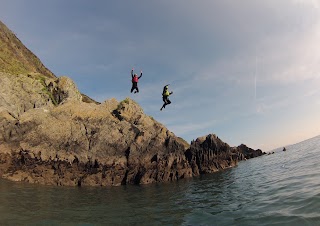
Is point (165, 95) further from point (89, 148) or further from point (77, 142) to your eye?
point (77, 142)

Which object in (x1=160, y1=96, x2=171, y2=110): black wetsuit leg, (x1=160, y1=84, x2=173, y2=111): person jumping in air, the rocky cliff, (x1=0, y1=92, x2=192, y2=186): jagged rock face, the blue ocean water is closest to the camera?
the blue ocean water

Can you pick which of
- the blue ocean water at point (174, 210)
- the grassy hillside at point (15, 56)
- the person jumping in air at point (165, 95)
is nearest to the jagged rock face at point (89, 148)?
the blue ocean water at point (174, 210)

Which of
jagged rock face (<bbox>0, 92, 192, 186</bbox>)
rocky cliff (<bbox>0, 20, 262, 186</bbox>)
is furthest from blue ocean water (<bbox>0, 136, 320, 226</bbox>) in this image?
rocky cliff (<bbox>0, 20, 262, 186</bbox>)

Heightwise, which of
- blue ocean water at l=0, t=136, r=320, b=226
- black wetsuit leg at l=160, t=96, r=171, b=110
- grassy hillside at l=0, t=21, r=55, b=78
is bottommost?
blue ocean water at l=0, t=136, r=320, b=226

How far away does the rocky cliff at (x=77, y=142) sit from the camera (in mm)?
32219

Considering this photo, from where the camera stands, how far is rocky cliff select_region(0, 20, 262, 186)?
32219 mm

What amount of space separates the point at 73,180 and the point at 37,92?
1597 centimetres

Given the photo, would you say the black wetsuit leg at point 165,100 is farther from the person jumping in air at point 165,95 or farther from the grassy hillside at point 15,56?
the grassy hillside at point 15,56

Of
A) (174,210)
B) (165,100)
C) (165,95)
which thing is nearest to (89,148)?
(165,100)

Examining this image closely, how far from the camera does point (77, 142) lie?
3616 cm

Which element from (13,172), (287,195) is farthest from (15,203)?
(287,195)

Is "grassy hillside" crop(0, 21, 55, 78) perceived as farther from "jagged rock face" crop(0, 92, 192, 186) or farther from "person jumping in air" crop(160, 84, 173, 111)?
"person jumping in air" crop(160, 84, 173, 111)

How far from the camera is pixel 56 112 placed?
→ 37500 mm

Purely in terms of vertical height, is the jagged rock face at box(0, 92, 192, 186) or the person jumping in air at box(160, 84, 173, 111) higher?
the person jumping in air at box(160, 84, 173, 111)
